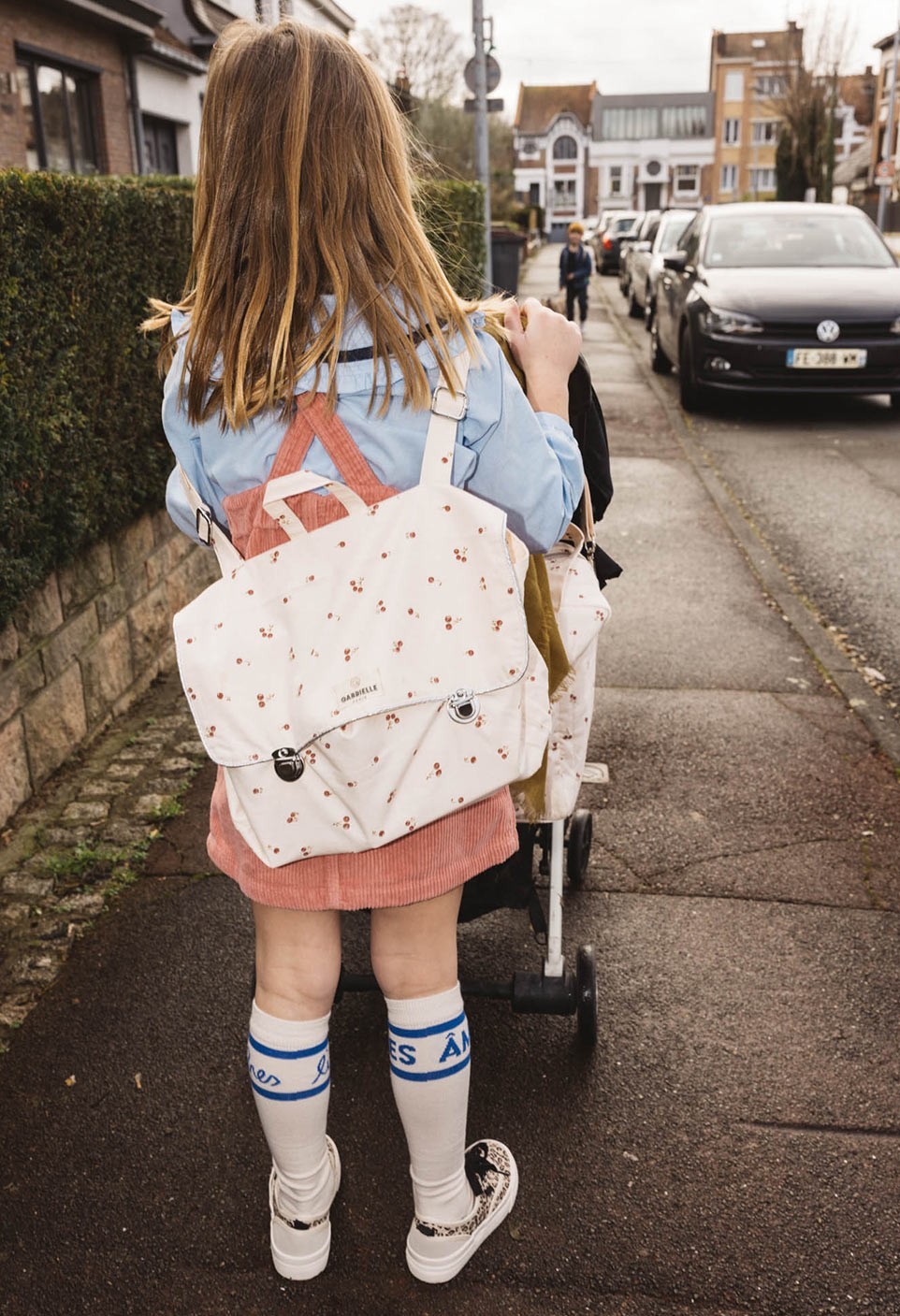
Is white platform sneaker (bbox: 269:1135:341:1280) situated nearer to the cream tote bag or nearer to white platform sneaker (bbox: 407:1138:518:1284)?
white platform sneaker (bbox: 407:1138:518:1284)

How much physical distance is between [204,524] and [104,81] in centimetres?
1455

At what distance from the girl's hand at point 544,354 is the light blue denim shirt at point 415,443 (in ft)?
0.32

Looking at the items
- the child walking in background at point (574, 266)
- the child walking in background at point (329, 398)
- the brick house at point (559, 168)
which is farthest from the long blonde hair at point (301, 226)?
the brick house at point (559, 168)

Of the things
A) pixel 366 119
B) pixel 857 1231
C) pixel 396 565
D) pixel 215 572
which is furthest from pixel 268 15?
pixel 215 572

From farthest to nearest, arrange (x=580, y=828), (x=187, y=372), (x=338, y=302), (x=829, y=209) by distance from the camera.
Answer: (x=829, y=209), (x=580, y=828), (x=187, y=372), (x=338, y=302)

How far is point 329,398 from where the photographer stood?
1745mm

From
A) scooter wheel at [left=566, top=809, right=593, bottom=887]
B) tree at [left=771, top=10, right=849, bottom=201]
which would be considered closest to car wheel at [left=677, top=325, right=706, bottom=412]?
scooter wheel at [left=566, top=809, right=593, bottom=887]

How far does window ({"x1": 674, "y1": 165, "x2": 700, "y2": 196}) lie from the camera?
97.0 metres

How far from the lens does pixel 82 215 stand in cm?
432

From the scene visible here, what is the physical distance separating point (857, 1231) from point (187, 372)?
1.98 metres

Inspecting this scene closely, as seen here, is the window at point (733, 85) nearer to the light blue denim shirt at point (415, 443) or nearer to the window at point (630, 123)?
the window at point (630, 123)

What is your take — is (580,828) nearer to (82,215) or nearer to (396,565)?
(396,565)

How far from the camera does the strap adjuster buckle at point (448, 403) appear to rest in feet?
5.78

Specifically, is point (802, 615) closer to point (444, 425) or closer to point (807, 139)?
point (444, 425)
